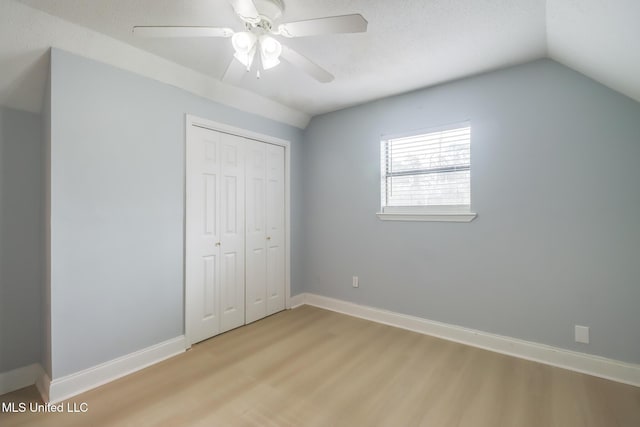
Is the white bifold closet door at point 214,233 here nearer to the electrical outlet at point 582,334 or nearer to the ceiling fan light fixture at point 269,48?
the ceiling fan light fixture at point 269,48

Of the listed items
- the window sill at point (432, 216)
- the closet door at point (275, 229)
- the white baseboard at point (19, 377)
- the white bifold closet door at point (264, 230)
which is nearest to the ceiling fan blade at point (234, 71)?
the white bifold closet door at point (264, 230)

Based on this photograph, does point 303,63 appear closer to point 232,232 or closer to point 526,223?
point 232,232

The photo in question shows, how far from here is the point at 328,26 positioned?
144cm

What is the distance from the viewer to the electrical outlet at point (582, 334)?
218cm

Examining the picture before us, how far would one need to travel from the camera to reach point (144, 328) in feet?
7.62

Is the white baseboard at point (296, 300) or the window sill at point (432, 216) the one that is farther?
the white baseboard at point (296, 300)

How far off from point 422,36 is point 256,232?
2.45 m

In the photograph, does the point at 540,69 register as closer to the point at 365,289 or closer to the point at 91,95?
the point at 365,289

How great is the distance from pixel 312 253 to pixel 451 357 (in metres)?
1.99

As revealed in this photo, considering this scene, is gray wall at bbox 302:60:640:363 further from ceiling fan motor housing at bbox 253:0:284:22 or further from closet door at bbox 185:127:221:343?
ceiling fan motor housing at bbox 253:0:284:22

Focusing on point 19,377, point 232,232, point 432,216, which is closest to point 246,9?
point 232,232

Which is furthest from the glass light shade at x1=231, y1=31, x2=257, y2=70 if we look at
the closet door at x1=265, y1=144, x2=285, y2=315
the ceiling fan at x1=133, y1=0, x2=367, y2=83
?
the closet door at x1=265, y1=144, x2=285, y2=315

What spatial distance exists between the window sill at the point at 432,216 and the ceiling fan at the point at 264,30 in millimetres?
1713

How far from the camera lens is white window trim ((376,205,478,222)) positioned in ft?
8.86
